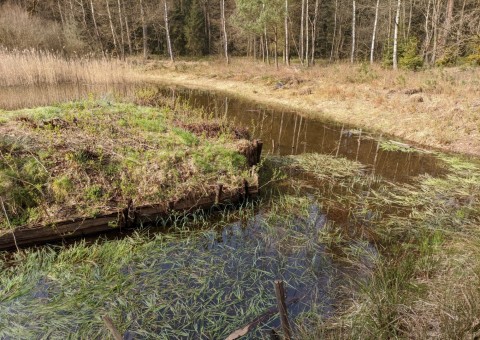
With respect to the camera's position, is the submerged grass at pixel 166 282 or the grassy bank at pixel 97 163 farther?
the grassy bank at pixel 97 163

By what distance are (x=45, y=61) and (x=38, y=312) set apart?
41.8ft

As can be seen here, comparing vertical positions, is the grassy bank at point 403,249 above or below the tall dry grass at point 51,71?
below

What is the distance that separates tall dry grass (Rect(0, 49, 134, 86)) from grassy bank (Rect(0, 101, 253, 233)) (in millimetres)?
5971

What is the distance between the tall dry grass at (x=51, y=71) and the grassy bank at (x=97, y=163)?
597 centimetres

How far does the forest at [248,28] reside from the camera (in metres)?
18.8

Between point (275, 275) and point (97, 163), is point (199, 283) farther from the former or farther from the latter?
point (97, 163)

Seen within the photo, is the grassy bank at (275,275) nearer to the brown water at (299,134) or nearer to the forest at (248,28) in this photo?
the brown water at (299,134)

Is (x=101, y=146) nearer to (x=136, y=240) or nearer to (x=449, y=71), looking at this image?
(x=136, y=240)

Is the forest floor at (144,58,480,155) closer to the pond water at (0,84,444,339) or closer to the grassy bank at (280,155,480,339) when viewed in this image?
the grassy bank at (280,155,480,339)

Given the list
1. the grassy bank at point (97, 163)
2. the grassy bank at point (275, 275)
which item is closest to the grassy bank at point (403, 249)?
the grassy bank at point (275, 275)

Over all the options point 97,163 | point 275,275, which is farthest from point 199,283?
point 97,163

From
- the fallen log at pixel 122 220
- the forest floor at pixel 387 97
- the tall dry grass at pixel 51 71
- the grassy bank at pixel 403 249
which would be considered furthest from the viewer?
the tall dry grass at pixel 51 71

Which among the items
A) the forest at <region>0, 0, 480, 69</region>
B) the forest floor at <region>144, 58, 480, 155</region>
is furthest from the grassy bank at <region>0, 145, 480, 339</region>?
the forest floor at <region>144, 58, 480, 155</region>

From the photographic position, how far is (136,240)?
4.76 meters
